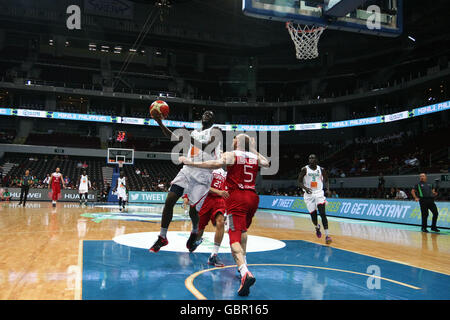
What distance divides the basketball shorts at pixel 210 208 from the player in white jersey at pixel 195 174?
22cm

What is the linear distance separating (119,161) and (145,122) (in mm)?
8749

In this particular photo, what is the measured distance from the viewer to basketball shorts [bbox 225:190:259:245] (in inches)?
169

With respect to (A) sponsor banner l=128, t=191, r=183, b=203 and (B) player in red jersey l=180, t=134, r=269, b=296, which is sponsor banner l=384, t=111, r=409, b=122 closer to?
(A) sponsor banner l=128, t=191, r=183, b=203

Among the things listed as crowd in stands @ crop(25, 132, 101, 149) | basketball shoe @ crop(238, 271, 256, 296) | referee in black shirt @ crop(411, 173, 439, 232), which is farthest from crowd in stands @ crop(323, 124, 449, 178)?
crowd in stands @ crop(25, 132, 101, 149)

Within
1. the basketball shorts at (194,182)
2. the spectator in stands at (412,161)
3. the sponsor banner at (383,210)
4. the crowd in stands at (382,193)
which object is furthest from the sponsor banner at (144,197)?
the basketball shorts at (194,182)

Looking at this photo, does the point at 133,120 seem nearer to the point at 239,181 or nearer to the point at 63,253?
the point at 63,253

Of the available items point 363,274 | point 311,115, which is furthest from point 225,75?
point 363,274

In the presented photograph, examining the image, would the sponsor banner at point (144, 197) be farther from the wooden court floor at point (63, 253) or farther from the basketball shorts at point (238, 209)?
the basketball shorts at point (238, 209)

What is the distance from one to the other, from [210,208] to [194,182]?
55 centimetres

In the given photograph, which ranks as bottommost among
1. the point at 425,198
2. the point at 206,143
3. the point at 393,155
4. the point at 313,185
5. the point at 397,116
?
the point at 425,198

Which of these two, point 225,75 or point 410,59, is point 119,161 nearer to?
point 225,75

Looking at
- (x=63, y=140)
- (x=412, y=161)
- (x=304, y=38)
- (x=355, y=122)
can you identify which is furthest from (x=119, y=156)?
(x=412, y=161)

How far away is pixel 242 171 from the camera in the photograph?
14.4 feet

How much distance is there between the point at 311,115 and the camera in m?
41.8
